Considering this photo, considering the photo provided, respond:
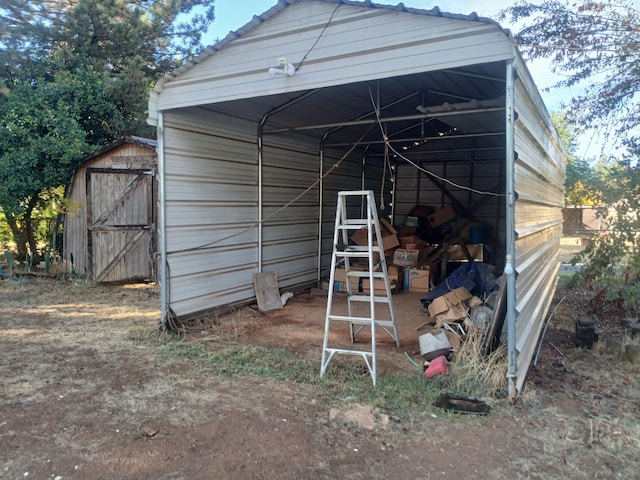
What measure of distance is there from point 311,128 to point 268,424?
164 inches

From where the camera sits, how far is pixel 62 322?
5.84 metres

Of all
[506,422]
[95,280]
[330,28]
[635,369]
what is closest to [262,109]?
[330,28]

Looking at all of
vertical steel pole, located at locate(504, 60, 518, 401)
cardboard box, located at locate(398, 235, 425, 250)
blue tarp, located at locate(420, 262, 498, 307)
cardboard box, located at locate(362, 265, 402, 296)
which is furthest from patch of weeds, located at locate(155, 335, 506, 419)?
cardboard box, located at locate(398, 235, 425, 250)

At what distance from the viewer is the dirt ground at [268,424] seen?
2.65m

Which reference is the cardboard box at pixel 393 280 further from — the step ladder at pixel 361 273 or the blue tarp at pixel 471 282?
the step ladder at pixel 361 273

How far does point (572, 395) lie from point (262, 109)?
5.18 meters

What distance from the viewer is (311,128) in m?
6.15

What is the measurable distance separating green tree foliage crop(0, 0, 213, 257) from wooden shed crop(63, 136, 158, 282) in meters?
1.01

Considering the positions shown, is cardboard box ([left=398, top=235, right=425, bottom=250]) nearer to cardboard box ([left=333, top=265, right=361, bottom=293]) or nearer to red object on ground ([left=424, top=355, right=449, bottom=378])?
cardboard box ([left=333, top=265, right=361, bottom=293])

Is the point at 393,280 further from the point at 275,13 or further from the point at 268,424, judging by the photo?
the point at 268,424

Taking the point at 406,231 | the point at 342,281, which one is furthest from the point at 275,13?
the point at 406,231

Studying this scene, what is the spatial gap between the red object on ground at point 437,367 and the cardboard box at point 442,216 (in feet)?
22.4

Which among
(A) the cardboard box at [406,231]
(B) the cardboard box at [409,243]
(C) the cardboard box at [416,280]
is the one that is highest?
(A) the cardboard box at [406,231]

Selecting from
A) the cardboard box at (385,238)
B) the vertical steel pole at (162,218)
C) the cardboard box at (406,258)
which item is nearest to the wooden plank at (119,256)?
the vertical steel pole at (162,218)
